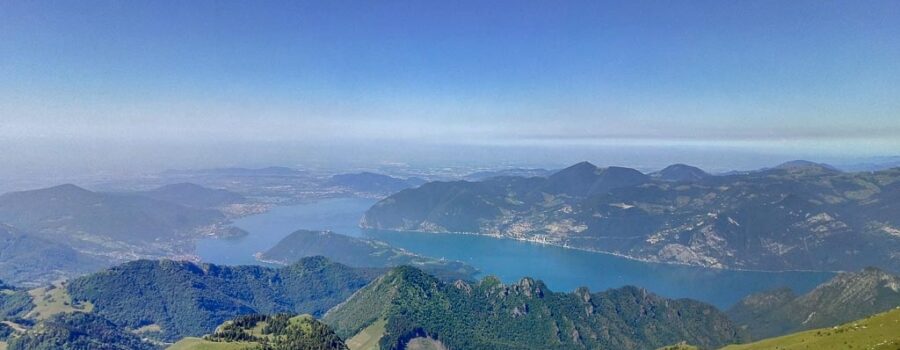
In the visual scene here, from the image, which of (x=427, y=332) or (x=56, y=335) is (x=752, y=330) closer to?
(x=427, y=332)

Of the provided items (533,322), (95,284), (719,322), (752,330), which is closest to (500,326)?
(533,322)

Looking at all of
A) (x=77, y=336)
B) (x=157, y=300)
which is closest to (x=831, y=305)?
(x=77, y=336)

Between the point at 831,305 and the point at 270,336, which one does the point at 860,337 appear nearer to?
the point at 270,336

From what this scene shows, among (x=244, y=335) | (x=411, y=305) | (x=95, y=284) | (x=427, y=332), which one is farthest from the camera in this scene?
(x=95, y=284)

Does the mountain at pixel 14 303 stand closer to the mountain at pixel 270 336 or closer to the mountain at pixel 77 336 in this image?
the mountain at pixel 77 336

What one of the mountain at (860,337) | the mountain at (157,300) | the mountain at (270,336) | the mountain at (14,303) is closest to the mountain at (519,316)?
the mountain at (270,336)

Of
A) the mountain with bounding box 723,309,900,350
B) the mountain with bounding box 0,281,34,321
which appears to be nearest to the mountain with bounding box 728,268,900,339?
the mountain with bounding box 723,309,900,350

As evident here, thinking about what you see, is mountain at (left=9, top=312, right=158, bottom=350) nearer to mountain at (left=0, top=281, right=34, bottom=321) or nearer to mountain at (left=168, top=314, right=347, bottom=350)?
mountain at (left=0, top=281, right=34, bottom=321)
